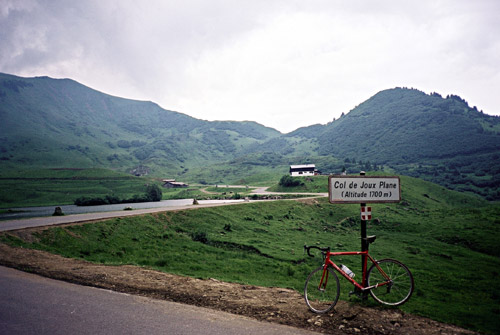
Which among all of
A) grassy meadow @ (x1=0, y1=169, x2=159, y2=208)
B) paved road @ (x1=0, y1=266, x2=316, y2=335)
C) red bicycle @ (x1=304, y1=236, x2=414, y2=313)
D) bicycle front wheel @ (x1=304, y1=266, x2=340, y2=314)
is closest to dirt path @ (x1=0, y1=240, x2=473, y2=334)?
bicycle front wheel @ (x1=304, y1=266, x2=340, y2=314)

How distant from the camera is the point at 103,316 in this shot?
7703 millimetres

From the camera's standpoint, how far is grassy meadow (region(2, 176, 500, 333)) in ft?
53.8

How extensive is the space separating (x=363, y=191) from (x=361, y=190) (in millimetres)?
75

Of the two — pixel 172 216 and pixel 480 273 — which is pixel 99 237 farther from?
pixel 480 273

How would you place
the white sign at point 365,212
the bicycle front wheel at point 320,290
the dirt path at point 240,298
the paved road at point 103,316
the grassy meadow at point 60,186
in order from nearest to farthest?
1. the paved road at point 103,316
2. the dirt path at point 240,298
3. the bicycle front wheel at point 320,290
4. the white sign at point 365,212
5. the grassy meadow at point 60,186

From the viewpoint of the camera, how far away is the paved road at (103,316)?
6926mm

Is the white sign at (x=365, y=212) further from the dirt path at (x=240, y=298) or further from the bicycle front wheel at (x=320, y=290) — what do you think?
the dirt path at (x=240, y=298)

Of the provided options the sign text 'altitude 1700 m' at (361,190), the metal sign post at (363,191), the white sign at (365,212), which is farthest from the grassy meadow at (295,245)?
the sign text 'altitude 1700 m' at (361,190)

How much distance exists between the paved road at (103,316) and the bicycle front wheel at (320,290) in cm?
161

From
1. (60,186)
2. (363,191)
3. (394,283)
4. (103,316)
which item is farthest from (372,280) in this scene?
(60,186)

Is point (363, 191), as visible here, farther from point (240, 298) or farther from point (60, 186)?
point (60, 186)

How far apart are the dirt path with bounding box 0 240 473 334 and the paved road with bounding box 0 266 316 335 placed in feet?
2.08

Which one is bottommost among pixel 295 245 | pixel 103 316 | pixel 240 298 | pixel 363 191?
pixel 295 245

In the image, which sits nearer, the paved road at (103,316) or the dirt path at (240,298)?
the paved road at (103,316)
